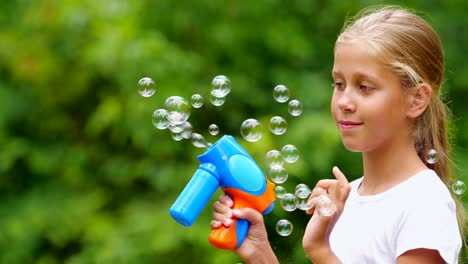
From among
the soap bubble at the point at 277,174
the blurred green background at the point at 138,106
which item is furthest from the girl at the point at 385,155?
the blurred green background at the point at 138,106

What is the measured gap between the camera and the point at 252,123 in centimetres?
231

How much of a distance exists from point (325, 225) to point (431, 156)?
0.29 meters

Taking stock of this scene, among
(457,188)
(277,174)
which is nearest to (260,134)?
(277,174)

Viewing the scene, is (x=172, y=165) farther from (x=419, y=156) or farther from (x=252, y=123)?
(x=419, y=156)

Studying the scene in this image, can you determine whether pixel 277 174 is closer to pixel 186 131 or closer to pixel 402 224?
pixel 186 131

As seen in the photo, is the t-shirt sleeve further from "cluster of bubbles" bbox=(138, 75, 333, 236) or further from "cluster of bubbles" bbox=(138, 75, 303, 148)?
"cluster of bubbles" bbox=(138, 75, 303, 148)

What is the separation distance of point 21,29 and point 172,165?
1.29 m

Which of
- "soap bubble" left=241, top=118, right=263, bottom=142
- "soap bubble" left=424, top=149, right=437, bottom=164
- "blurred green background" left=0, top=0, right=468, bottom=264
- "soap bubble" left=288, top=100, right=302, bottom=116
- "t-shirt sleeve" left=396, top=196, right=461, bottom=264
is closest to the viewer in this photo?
"t-shirt sleeve" left=396, top=196, right=461, bottom=264

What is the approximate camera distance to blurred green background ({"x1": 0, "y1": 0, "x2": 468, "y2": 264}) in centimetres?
371

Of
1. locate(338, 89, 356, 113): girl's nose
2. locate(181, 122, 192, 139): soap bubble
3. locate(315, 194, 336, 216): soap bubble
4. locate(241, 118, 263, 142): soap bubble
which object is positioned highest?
locate(338, 89, 356, 113): girl's nose

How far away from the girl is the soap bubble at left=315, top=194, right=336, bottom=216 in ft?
0.07

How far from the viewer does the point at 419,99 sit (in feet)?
6.24

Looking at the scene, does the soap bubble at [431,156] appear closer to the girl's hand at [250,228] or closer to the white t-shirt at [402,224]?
the white t-shirt at [402,224]

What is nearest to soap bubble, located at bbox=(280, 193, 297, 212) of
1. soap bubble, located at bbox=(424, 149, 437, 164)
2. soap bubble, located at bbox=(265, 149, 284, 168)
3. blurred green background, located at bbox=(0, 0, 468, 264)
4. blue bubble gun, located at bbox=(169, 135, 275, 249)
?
soap bubble, located at bbox=(265, 149, 284, 168)
